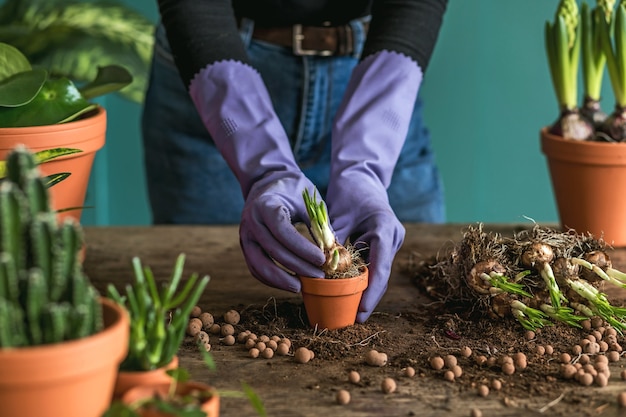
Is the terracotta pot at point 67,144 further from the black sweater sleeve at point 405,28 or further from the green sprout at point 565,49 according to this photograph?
the green sprout at point 565,49

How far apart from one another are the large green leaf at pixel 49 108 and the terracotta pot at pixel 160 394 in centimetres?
58

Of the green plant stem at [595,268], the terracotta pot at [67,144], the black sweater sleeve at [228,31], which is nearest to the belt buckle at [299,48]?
the black sweater sleeve at [228,31]

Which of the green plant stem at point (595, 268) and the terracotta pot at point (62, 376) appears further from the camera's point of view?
the green plant stem at point (595, 268)

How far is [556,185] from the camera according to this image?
1.40 meters

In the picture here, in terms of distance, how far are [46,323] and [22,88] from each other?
0.62 metres

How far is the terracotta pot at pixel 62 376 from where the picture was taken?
21.6 inches

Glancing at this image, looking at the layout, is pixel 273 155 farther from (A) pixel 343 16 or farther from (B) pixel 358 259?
(A) pixel 343 16

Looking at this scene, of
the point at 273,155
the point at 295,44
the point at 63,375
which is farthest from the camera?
the point at 295,44

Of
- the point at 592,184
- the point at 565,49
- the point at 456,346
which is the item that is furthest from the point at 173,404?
the point at 565,49

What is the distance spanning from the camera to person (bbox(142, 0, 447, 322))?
108 cm

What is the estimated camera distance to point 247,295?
3.76 ft

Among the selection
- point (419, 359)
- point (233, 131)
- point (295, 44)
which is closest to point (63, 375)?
point (419, 359)

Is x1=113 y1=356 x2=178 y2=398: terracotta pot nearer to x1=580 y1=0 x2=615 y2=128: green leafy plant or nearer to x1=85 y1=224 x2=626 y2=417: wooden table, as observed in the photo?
x1=85 y1=224 x2=626 y2=417: wooden table

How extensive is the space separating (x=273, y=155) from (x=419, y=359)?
1.38 feet
